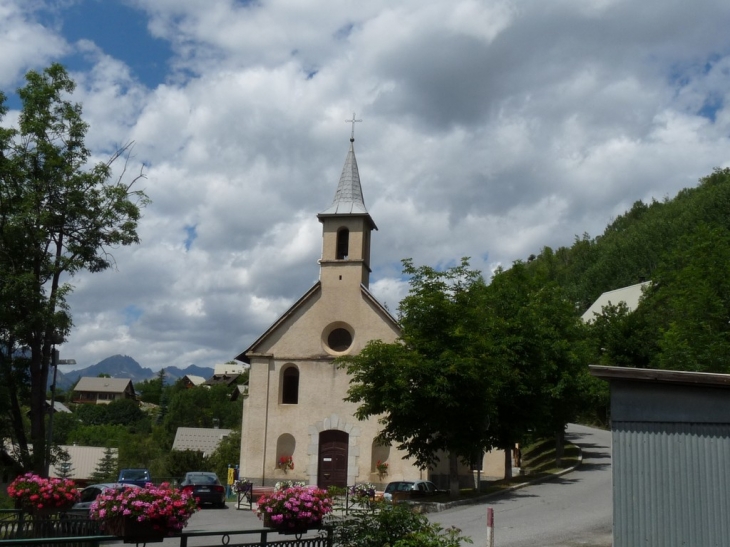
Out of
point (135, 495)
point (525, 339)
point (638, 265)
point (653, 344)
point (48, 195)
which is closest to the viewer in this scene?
point (135, 495)

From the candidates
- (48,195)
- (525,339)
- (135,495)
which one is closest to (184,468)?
(525,339)

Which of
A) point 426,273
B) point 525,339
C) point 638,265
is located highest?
point 638,265

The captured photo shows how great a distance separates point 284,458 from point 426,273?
12443 millimetres

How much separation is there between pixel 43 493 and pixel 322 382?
73.6 ft

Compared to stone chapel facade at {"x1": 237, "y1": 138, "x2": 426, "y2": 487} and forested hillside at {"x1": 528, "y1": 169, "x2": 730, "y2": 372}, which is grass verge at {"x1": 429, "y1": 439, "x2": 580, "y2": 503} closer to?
stone chapel facade at {"x1": 237, "y1": 138, "x2": 426, "y2": 487}

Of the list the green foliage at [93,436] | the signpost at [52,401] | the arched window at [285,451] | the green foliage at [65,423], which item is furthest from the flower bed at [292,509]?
the green foliage at [93,436]

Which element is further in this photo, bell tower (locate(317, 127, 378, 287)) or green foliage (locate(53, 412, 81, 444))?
green foliage (locate(53, 412, 81, 444))

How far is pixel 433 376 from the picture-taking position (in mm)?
24812

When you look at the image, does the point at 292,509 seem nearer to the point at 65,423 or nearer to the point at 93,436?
the point at 93,436

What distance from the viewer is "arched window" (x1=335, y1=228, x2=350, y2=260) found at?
121 ft

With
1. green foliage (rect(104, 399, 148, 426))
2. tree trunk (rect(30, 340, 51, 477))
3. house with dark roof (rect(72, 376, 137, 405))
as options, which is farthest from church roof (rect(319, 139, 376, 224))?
house with dark roof (rect(72, 376, 137, 405))

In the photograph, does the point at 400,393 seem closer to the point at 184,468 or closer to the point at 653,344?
the point at 184,468

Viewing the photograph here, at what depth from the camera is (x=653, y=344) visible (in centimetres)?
5378

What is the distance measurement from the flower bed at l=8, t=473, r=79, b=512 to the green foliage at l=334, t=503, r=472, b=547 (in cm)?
507
